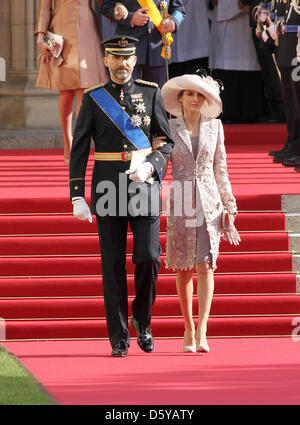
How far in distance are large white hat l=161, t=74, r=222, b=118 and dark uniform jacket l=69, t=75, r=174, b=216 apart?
202 millimetres

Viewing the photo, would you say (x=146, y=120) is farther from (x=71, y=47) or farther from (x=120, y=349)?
(x=71, y=47)

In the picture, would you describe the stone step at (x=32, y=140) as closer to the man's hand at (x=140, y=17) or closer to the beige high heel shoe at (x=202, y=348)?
the man's hand at (x=140, y=17)

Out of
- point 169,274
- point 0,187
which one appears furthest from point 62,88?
point 169,274

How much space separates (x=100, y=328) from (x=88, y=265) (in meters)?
0.55

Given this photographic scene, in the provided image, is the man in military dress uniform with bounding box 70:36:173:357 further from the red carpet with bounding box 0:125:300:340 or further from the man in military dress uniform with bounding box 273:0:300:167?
the man in military dress uniform with bounding box 273:0:300:167

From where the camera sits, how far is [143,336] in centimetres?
761

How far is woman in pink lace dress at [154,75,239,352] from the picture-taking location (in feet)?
25.0

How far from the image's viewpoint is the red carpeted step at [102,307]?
8438 millimetres

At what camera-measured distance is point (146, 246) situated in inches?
291

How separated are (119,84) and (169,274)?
1.67 meters

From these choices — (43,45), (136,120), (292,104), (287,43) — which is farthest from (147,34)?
(136,120)

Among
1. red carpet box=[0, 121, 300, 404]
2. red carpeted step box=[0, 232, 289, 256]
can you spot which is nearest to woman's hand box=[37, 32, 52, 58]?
red carpet box=[0, 121, 300, 404]

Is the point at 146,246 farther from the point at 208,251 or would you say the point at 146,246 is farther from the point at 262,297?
the point at 262,297

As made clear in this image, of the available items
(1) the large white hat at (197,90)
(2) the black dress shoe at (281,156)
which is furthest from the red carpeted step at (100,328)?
(2) the black dress shoe at (281,156)
